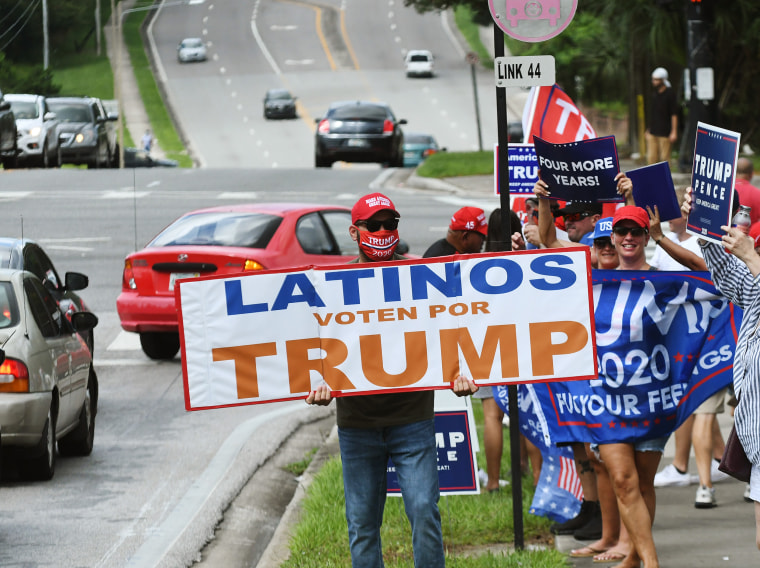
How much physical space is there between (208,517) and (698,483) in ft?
10.5

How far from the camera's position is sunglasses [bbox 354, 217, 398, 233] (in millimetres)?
6066

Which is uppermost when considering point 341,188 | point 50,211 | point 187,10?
point 187,10

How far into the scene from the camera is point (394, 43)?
2895cm

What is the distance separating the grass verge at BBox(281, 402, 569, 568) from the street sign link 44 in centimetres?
236

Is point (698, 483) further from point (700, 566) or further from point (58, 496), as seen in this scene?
point (58, 496)

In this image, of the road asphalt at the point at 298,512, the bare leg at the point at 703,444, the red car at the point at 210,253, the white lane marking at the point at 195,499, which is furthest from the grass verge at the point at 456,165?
the bare leg at the point at 703,444

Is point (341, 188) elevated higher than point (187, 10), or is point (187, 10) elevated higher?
point (187, 10)

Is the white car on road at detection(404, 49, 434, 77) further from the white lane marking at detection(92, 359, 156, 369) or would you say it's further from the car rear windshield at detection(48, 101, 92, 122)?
the car rear windshield at detection(48, 101, 92, 122)

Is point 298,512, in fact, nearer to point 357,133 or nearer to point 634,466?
point 634,466

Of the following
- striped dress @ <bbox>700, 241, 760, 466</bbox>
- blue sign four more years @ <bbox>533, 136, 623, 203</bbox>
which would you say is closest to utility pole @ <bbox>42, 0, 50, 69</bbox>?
blue sign four more years @ <bbox>533, 136, 623, 203</bbox>

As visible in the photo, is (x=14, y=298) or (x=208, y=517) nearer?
(x=208, y=517)

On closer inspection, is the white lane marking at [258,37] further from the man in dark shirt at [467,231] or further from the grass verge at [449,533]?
the grass verge at [449,533]

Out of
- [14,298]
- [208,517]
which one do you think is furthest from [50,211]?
[208,517]

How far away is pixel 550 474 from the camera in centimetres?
820
